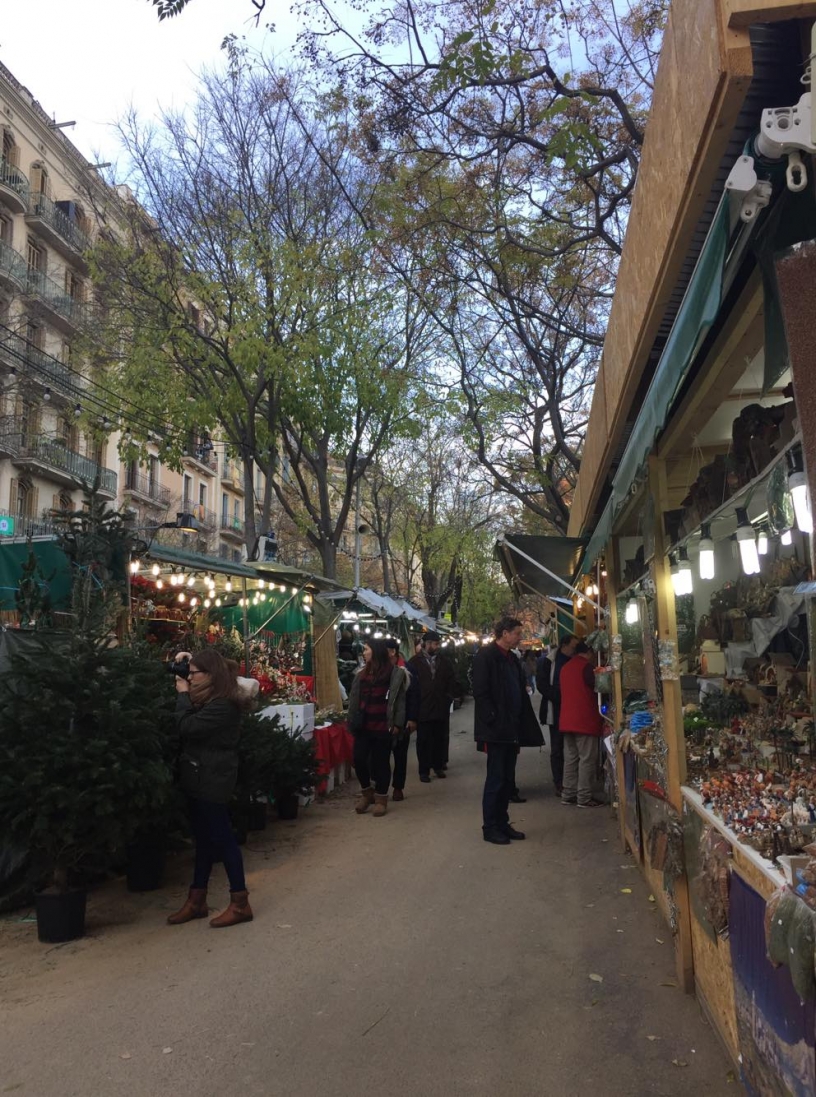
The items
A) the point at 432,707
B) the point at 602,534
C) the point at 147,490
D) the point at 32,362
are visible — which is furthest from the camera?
the point at 147,490

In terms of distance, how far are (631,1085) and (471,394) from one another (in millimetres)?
14578

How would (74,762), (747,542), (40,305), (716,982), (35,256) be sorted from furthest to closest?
(35,256) → (40,305) → (74,762) → (747,542) → (716,982)

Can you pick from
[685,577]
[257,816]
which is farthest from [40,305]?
[685,577]

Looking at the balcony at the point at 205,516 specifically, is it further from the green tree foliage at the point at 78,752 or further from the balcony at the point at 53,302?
the green tree foliage at the point at 78,752

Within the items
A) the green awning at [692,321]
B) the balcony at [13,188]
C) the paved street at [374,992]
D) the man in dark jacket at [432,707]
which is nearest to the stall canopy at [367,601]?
the man in dark jacket at [432,707]

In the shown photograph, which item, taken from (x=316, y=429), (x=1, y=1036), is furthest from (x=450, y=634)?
(x=1, y=1036)

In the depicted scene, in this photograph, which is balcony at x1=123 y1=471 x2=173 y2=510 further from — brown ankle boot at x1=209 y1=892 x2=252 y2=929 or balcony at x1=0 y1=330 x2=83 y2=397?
brown ankle boot at x1=209 y1=892 x2=252 y2=929

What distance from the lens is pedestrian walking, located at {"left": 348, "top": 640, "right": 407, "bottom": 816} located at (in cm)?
897

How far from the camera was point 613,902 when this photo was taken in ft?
19.3

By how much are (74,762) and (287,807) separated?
4.04 m

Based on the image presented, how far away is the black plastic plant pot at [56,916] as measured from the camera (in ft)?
17.0

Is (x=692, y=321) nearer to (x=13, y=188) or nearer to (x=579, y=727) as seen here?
(x=579, y=727)

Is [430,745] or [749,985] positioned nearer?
[749,985]

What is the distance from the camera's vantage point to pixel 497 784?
754 centimetres
